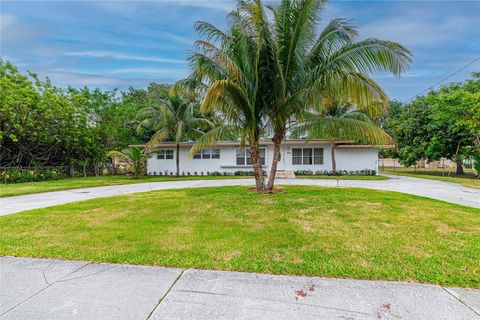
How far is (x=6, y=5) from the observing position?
828 centimetres

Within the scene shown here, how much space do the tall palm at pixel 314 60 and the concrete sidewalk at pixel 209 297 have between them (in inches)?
209

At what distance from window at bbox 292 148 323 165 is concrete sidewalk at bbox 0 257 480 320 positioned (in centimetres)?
1698

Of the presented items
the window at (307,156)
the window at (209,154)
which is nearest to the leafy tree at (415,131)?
the window at (307,156)

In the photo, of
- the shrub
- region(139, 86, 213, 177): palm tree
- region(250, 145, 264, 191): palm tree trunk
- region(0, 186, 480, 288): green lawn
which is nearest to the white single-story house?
the shrub

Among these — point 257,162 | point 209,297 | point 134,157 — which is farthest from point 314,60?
point 134,157

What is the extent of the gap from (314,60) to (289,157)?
39.2 feet

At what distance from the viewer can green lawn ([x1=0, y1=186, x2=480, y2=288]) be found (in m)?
3.08

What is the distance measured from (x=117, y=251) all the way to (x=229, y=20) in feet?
23.6

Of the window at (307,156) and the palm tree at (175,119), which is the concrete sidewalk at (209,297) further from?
the window at (307,156)

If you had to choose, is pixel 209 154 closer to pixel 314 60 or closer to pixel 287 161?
pixel 287 161

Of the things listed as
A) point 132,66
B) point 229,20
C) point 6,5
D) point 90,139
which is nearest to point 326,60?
point 229,20

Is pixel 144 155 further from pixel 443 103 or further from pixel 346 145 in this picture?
pixel 443 103

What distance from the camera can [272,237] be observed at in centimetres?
415

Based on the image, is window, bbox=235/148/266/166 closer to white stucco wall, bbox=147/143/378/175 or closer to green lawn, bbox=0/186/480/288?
white stucco wall, bbox=147/143/378/175
